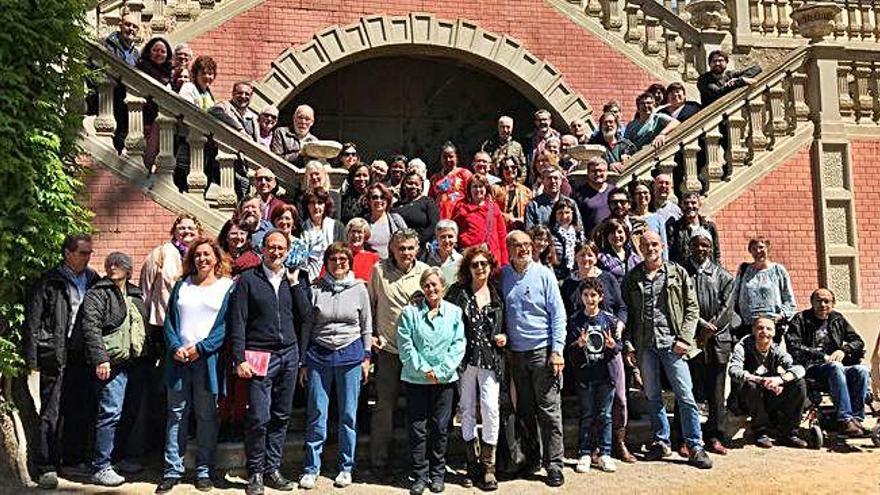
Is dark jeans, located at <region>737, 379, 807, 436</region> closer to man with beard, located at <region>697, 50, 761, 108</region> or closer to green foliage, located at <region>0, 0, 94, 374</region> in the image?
man with beard, located at <region>697, 50, 761, 108</region>

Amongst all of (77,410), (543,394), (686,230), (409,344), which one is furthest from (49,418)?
(686,230)

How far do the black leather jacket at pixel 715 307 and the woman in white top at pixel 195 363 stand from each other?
389cm

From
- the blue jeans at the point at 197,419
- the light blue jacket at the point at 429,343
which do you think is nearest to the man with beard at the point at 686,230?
the light blue jacket at the point at 429,343

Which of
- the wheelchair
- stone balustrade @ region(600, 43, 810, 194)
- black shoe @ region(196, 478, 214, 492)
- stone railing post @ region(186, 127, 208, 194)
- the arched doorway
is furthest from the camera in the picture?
the arched doorway

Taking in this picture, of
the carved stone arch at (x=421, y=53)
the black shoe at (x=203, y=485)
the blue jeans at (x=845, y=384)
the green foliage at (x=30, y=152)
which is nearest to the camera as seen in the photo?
the green foliage at (x=30, y=152)

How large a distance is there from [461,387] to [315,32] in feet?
24.7

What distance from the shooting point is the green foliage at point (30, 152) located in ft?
18.6

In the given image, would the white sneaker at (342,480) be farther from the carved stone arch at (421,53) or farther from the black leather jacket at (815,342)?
the carved stone arch at (421,53)

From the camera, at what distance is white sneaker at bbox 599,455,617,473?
256 inches

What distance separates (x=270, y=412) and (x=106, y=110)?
350cm

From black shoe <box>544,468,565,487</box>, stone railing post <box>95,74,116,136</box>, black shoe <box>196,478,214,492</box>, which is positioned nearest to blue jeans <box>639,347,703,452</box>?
black shoe <box>544,468,565,487</box>

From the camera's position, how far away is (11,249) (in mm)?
5742

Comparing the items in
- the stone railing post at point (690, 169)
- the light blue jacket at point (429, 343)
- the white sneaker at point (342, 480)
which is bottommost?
the white sneaker at point (342, 480)

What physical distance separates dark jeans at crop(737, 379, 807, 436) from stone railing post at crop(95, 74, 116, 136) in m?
6.12
